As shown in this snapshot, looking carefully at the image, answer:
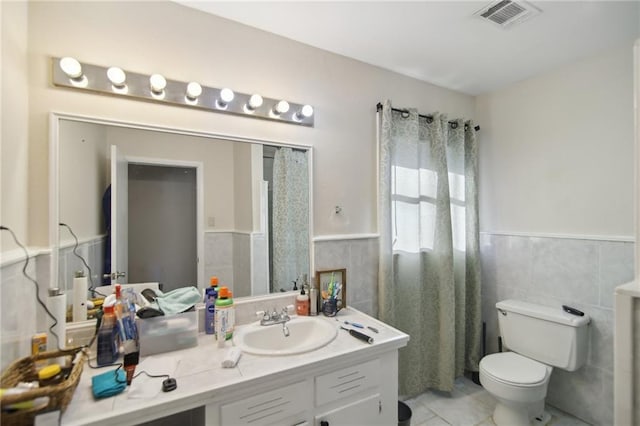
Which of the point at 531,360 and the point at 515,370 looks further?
the point at 531,360

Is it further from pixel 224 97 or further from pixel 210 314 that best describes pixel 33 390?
pixel 224 97

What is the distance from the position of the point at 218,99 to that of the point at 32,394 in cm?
134

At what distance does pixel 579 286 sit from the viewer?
1988 millimetres

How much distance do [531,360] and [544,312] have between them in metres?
0.34

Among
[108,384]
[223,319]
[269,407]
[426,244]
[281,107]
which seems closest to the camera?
[108,384]

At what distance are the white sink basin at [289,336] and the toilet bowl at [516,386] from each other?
114 centimetres

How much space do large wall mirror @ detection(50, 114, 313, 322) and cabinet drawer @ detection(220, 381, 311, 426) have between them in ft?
1.99

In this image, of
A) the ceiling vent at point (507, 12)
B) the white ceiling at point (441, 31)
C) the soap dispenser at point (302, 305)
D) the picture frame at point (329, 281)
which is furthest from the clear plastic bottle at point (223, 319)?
the ceiling vent at point (507, 12)

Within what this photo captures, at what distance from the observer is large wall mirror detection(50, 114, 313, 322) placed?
4.17ft

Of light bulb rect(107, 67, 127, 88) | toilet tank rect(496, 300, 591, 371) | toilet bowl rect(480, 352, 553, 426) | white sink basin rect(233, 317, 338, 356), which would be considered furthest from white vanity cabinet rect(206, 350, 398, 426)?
light bulb rect(107, 67, 127, 88)

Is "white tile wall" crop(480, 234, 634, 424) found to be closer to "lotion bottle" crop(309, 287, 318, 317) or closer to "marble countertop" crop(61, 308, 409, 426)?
"marble countertop" crop(61, 308, 409, 426)

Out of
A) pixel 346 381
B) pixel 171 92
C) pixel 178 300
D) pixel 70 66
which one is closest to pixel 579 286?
pixel 346 381

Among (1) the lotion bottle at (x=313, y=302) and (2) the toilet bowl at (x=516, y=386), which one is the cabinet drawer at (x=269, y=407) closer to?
(1) the lotion bottle at (x=313, y=302)

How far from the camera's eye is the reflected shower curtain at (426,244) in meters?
2.02
